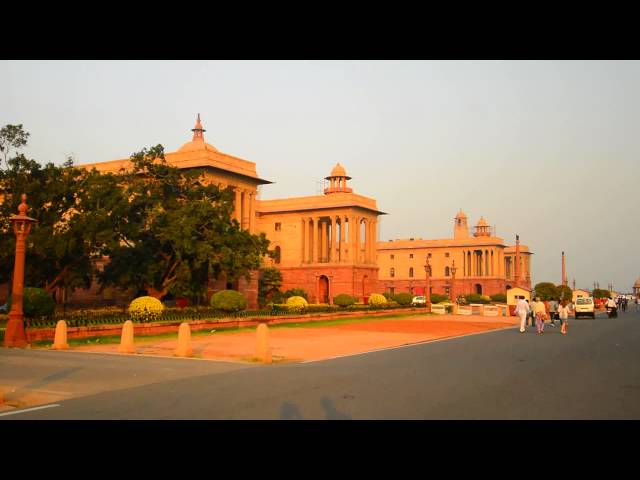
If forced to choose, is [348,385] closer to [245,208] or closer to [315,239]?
[245,208]

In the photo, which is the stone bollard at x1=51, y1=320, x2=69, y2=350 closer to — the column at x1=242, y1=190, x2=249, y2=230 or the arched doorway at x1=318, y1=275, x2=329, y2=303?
the column at x1=242, y1=190, x2=249, y2=230

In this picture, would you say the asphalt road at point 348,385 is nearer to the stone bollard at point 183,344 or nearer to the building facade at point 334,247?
the stone bollard at point 183,344

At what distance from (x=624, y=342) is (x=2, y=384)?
855 inches

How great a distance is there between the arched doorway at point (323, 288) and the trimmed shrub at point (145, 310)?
5019cm

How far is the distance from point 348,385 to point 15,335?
1374 cm

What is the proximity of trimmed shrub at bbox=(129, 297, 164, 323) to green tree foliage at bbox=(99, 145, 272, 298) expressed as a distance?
738cm

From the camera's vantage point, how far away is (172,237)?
119 ft

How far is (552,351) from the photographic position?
20.7 m

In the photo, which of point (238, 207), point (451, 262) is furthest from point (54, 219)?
point (451, 262)

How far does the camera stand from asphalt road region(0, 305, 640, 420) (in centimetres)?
979

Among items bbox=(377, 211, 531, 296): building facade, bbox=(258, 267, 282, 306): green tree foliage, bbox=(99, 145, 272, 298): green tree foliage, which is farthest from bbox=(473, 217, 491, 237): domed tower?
bbox=(99, 145, 272, 298): green tree foliage

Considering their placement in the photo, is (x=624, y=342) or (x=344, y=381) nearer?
(x=344, y=381)
